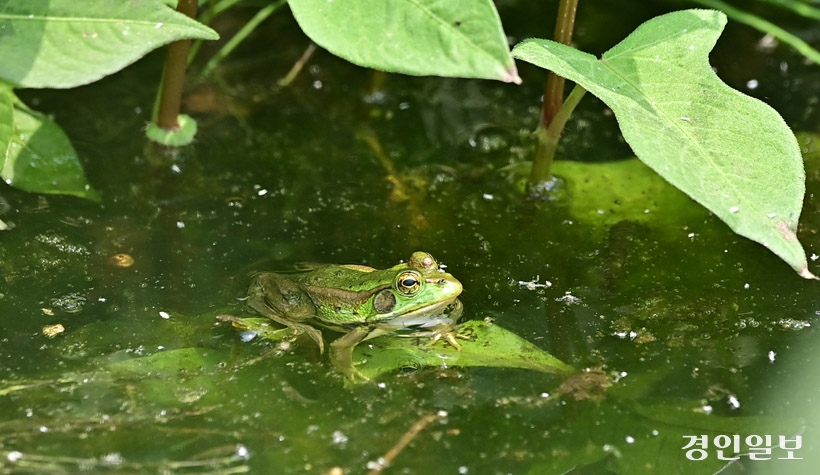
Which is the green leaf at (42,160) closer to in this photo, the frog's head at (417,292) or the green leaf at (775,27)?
the frog's head at (417,292)

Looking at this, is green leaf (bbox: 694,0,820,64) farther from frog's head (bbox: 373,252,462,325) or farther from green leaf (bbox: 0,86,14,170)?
green leaf (bbox: 0,86,14,170)

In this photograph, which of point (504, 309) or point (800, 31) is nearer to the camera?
point (504, 309)

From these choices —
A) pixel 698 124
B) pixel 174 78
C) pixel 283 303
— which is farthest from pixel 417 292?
pixel 174 78

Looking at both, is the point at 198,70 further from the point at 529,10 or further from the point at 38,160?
the point at 529,10

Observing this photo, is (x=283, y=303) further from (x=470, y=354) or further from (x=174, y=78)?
(x=174, y=78)

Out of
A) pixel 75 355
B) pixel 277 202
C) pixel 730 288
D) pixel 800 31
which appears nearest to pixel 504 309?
pixel 730 288

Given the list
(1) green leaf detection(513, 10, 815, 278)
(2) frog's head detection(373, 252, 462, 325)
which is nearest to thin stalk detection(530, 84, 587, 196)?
(1) green leaf detection(513, 10, 815, 278)

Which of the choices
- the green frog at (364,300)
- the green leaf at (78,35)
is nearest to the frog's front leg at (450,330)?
the green frog at (364,300)
